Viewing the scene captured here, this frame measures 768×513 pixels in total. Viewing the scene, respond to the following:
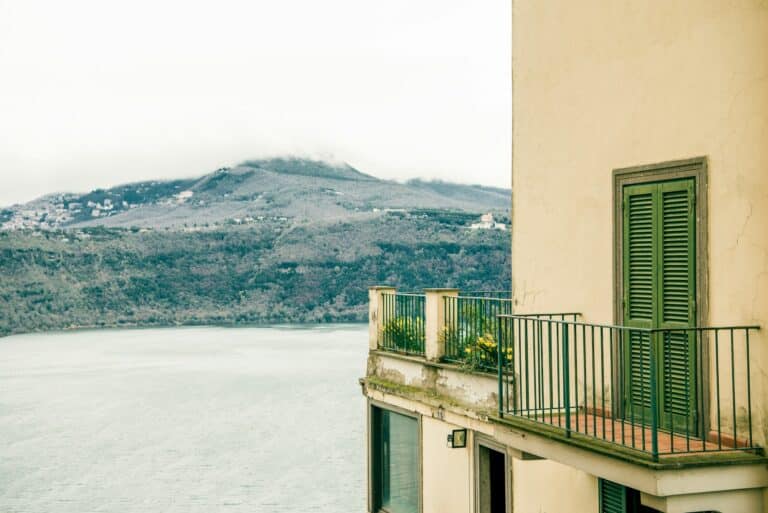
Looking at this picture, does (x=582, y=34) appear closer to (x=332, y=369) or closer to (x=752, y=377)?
(x=752, y=377)

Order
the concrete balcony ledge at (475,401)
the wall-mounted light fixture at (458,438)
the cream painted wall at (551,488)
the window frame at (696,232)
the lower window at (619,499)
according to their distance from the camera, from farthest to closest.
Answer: the wall-mounted light fixture at (458,438) → the cream painted wall at (551,488) → the lower window at (619,499) → the window frame at (696,232) → the concrete balcony ledge at (475,401)

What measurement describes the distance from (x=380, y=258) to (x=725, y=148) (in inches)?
4747

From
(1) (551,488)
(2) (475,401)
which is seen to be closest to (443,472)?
(2) (475,401)

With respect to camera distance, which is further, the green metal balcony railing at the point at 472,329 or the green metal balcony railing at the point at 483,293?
the green metal balcony railing at the point at 483,293

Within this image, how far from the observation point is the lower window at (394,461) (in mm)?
11701

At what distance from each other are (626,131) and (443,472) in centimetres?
506

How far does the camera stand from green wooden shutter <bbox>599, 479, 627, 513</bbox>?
23.4ft

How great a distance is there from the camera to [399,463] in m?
12.1

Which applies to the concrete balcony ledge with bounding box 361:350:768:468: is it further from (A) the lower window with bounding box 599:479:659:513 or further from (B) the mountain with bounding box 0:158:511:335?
(B) the mountain with bounding box 0:158:511:335

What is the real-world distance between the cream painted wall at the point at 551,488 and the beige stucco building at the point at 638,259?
A: 0.07 feet

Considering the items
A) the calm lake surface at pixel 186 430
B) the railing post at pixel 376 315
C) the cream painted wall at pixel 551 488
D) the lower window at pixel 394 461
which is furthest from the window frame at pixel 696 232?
the calm lake surface at pixel 186 430

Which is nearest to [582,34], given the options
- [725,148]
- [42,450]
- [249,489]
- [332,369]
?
[725,148]

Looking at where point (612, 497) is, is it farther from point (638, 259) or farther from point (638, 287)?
point (638, 259)

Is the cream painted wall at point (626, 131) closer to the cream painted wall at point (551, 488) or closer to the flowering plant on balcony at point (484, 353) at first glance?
the cream painted wall at point (551, 488)
